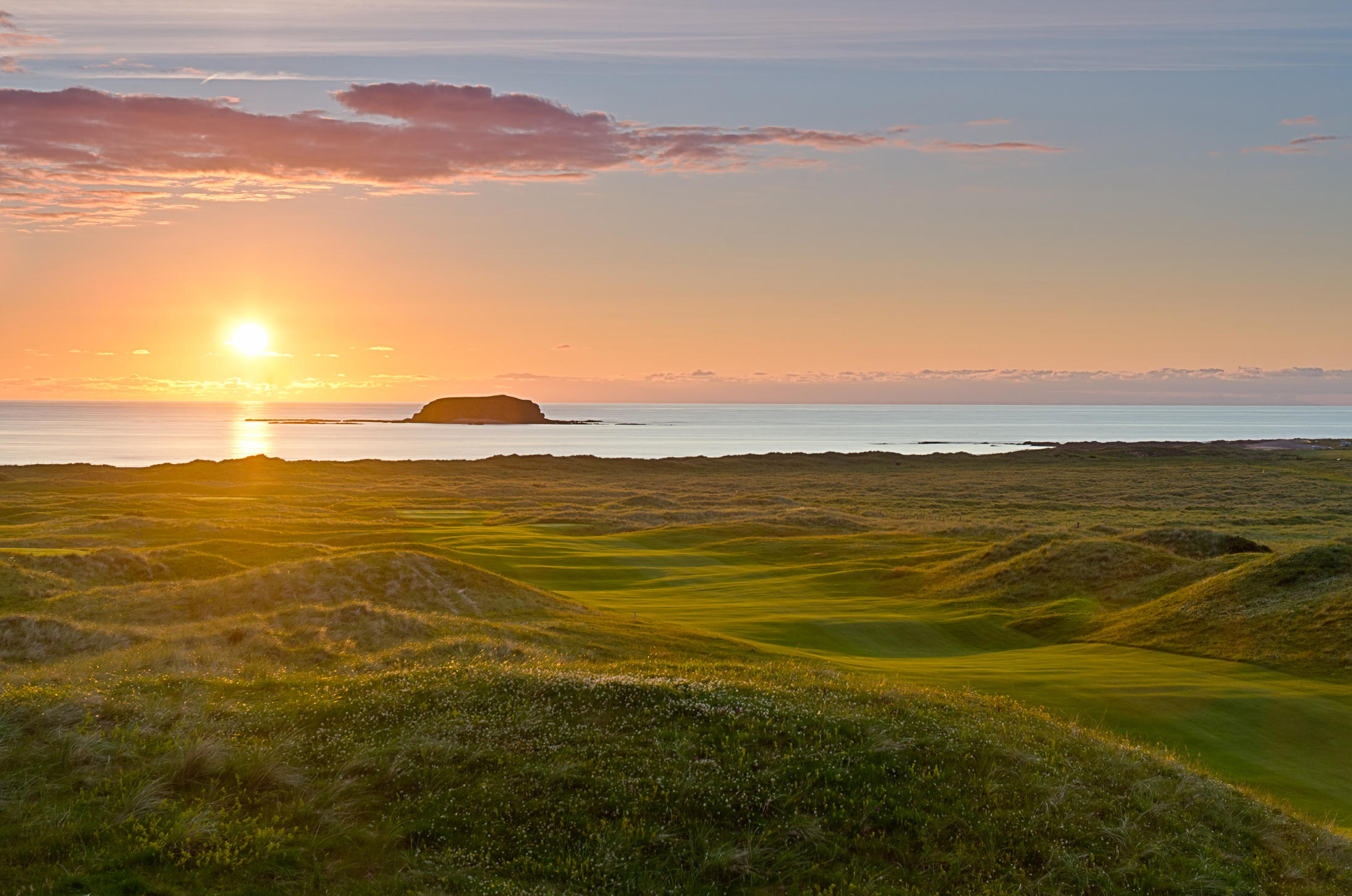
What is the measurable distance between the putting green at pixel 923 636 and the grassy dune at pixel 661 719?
0.17 m

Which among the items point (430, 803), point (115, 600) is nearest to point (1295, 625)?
point (430, 803)

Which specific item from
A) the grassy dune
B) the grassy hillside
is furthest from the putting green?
the grassy hillside

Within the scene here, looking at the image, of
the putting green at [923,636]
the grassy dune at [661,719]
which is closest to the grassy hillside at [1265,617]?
the grassy dune at [661,719]

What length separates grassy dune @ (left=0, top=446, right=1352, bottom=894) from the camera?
10211mm

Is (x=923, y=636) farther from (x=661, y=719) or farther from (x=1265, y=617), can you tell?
(x=661, y=719)

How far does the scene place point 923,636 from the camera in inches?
1254

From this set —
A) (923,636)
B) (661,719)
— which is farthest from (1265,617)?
(661,719)

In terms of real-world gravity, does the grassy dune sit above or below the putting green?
above

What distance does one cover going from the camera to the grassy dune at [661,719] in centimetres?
1021

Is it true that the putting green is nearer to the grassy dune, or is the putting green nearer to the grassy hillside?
the grassy dune

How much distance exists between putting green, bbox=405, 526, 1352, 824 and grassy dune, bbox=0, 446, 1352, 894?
17 centimetres

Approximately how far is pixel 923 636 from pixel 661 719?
20922 mm

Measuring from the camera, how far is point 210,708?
12977mm

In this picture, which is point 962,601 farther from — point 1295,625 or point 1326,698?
point 1326,698
